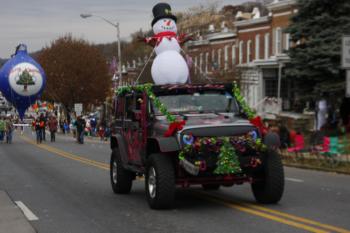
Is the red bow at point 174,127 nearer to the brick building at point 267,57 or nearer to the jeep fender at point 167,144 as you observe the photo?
the jeep fender at point 167,144

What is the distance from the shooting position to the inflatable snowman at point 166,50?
1722 cm

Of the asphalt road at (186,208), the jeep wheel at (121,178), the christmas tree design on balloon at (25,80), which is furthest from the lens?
the christmas tree design on balloon at (25,80)

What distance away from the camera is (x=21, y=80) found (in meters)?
43.6

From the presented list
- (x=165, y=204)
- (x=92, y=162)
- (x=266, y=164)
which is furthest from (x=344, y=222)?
(x=92, y=162)

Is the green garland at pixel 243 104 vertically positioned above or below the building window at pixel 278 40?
below

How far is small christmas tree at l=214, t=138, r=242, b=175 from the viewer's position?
33.9 ft

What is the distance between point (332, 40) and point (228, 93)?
1598 cm

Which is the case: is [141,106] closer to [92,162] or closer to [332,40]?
[92,162]

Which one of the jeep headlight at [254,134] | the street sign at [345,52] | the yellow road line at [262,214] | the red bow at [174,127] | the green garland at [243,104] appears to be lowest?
the yellow road line at [262,214]

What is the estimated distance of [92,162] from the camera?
23078 mm

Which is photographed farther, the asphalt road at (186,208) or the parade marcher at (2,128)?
the parade marcher at (2,128)

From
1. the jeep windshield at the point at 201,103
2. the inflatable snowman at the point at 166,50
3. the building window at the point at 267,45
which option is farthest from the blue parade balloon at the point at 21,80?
the jeep windshield at the point at 201,103

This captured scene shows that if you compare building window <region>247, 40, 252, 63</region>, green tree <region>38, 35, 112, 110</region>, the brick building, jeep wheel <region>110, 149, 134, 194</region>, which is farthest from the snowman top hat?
green tree <region>38, 35, 112, 110</region>

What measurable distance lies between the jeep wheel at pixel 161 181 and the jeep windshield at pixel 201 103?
1246 mm
